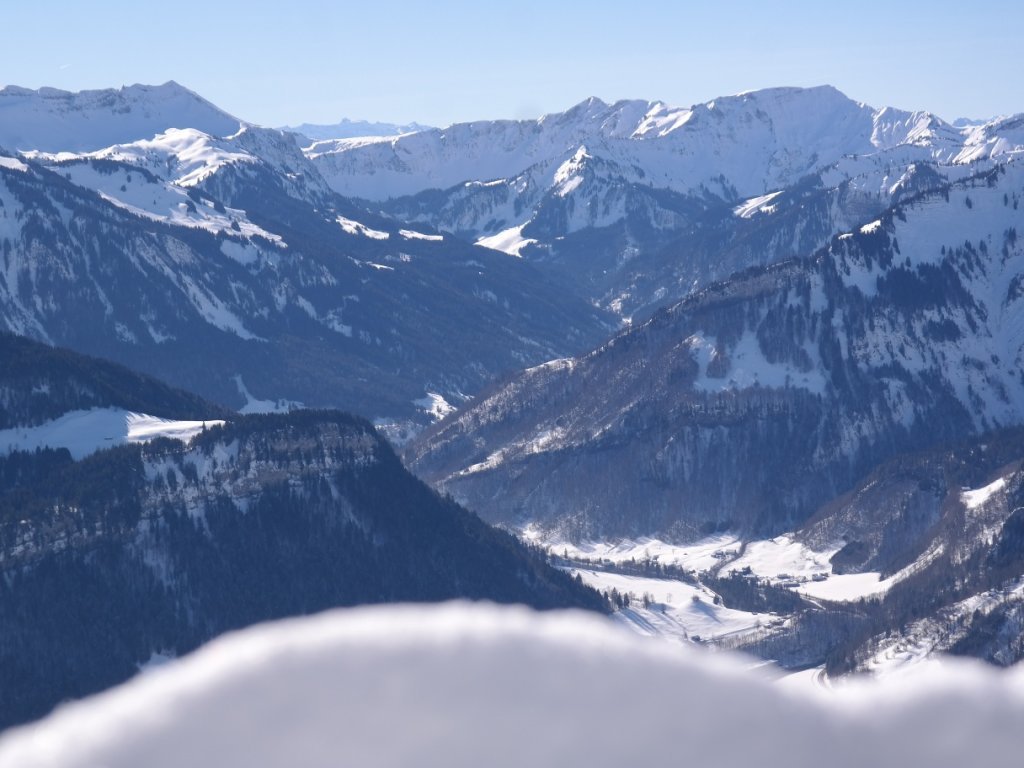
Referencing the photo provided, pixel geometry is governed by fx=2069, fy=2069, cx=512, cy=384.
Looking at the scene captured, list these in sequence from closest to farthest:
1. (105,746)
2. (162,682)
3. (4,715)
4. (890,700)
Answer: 1. (890,700)
2. (105,746)
3. (162,682)
4. (4,715)

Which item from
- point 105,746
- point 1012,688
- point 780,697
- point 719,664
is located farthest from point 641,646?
point 105,746

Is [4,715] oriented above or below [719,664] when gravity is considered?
below

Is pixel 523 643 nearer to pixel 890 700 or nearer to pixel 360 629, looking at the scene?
pixel 360 629

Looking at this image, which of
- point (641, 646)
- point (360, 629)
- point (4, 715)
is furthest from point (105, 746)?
point (4, 715)

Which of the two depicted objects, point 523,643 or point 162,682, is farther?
point 162,682

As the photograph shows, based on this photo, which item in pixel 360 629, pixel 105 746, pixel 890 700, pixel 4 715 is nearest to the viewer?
pixel 890 700

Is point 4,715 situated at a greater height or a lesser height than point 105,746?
lesser

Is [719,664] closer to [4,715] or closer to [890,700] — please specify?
[890,700]

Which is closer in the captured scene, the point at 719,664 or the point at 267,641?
the point at 719,664

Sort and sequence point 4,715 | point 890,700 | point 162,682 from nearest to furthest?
point 890,700 < point 162,682 < point 4,715
